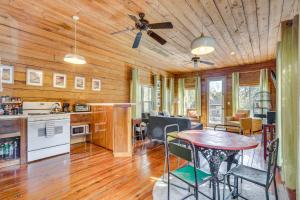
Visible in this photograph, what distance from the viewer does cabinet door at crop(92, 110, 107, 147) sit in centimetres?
421

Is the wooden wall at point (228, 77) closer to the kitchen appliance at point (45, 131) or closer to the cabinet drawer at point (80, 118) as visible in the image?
the cabinet drawer at point (80, 118)

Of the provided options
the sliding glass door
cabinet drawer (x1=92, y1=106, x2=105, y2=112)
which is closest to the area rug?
cabinet drawer (x1=92, y1=106, x2=105, y2=112)

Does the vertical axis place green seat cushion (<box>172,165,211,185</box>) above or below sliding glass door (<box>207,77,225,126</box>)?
below

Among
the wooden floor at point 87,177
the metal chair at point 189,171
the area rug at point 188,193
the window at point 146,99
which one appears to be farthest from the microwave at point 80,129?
the metal chair at point 189,171

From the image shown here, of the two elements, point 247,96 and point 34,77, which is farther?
point 247,96

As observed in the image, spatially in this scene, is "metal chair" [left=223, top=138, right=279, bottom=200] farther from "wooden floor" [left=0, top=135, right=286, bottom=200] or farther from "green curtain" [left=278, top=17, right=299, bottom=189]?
"green curtain" [left=278, top=17, right=299, bottom=189]

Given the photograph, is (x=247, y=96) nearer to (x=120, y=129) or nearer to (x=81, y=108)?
(x=120, y=129)

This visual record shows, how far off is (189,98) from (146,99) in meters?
2.86

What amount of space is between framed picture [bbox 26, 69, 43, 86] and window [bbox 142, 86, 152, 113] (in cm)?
397

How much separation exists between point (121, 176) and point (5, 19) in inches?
150

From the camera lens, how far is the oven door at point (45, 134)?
3252mm

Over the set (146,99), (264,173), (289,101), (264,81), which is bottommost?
(264,173)

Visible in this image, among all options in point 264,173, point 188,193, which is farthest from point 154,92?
point 264,173

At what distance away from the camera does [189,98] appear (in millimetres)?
8961
